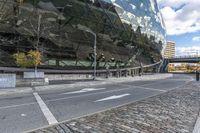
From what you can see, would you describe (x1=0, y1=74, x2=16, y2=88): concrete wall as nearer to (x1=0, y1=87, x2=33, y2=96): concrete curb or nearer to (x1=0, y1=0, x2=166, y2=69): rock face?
(x1=0, y1=87, x2=33, y2=96): concrete curb

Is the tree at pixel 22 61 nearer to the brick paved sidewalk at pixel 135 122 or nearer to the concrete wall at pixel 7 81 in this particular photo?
the concrete wall at pixel 7 81

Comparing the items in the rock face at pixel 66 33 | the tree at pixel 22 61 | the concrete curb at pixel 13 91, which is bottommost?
the concrete curb at pixel 13 91

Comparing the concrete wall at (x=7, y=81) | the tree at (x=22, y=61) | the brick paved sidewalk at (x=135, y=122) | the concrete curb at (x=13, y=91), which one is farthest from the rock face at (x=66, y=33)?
the brick paved sidewalk at (x=135, y=122)

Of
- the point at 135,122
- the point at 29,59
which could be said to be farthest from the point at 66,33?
the point at 135,122

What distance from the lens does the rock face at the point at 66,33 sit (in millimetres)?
34781

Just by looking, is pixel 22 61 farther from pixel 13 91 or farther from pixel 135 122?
pixel 135 122

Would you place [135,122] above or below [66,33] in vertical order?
below

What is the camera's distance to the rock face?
34781mm

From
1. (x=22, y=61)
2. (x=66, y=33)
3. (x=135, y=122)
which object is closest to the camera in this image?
(x=135, y=122)

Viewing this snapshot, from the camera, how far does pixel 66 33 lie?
42.9 metres

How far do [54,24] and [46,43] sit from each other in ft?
13.7

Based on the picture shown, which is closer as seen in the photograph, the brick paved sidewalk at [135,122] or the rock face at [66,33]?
the brick paved sidewalk at [135,122]

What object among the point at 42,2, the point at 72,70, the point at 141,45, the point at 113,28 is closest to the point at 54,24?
the point at 42,2

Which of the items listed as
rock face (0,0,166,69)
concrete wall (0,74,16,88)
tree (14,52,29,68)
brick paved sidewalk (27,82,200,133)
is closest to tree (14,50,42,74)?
tree (14,52,29,68)
